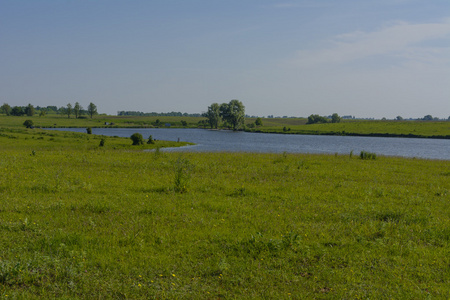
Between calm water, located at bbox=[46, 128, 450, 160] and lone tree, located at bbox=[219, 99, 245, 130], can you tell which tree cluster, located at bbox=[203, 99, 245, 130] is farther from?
calm water, located at bbox=[46, 128, 450, 160]

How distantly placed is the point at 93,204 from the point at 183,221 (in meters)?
3.83

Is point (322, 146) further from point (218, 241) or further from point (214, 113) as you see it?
point (214, 113)

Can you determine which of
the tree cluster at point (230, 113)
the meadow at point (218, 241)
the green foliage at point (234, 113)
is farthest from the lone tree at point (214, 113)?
the meadow at point (218, 241)

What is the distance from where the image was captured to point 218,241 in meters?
9.51

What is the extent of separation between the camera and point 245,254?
8.68 m

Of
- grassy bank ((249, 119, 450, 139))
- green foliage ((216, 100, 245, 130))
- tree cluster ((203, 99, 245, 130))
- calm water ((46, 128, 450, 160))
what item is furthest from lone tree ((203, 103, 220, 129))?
calm water ((46, 128, 450, 160))

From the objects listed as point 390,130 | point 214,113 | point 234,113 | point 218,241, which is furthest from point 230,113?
point 218,241

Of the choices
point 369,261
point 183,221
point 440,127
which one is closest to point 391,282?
point 369,261

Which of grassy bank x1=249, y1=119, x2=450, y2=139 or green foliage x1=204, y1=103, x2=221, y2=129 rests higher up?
green foliage x1=204, y1=103, x2=221, y2=129

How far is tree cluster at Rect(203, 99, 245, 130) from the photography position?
178 m

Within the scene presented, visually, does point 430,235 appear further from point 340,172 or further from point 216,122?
point 216,122

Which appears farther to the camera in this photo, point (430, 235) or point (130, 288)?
point (430, 235)

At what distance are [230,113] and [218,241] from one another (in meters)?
172

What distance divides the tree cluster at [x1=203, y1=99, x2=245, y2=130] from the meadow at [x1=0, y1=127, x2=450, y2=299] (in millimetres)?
161688
